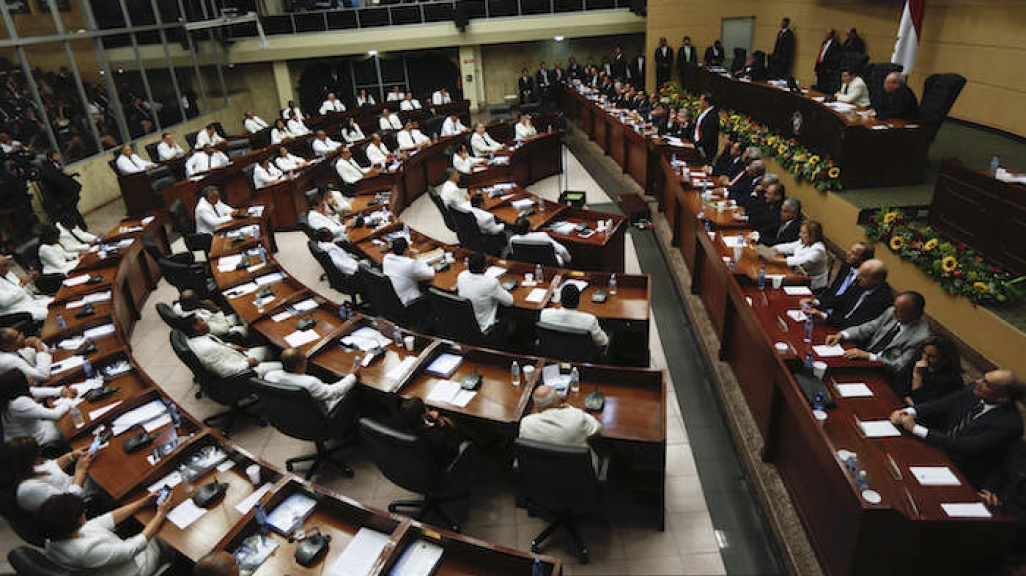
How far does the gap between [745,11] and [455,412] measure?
16.7 metres

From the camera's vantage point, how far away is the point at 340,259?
24.2 feet

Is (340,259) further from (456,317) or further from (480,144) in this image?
(480,144)

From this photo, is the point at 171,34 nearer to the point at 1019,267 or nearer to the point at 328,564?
the point at 328,564

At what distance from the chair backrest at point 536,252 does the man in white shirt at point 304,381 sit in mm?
2957

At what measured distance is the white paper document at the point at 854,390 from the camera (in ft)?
13.6

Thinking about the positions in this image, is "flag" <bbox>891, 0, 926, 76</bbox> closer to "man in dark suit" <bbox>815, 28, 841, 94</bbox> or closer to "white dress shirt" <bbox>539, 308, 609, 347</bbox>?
"man in dark suit" <bbox>815, 28, 841, 94</bbox>

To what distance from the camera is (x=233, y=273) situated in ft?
24.2

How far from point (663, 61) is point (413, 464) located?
53.2 feet

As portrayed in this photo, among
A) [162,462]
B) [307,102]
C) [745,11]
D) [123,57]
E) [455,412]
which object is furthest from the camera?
[307,102]

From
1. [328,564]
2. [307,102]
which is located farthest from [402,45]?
[328,564]

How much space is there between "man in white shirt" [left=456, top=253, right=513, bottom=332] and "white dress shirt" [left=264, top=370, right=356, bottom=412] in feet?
4.88

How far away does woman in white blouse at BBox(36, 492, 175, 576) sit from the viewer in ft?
10.6

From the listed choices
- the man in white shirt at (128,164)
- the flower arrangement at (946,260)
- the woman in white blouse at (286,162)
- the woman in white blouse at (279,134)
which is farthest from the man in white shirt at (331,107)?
the flower arrangement at (946,260)

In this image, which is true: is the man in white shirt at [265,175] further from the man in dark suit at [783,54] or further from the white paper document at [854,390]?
the man in dark suit at [783,54]
